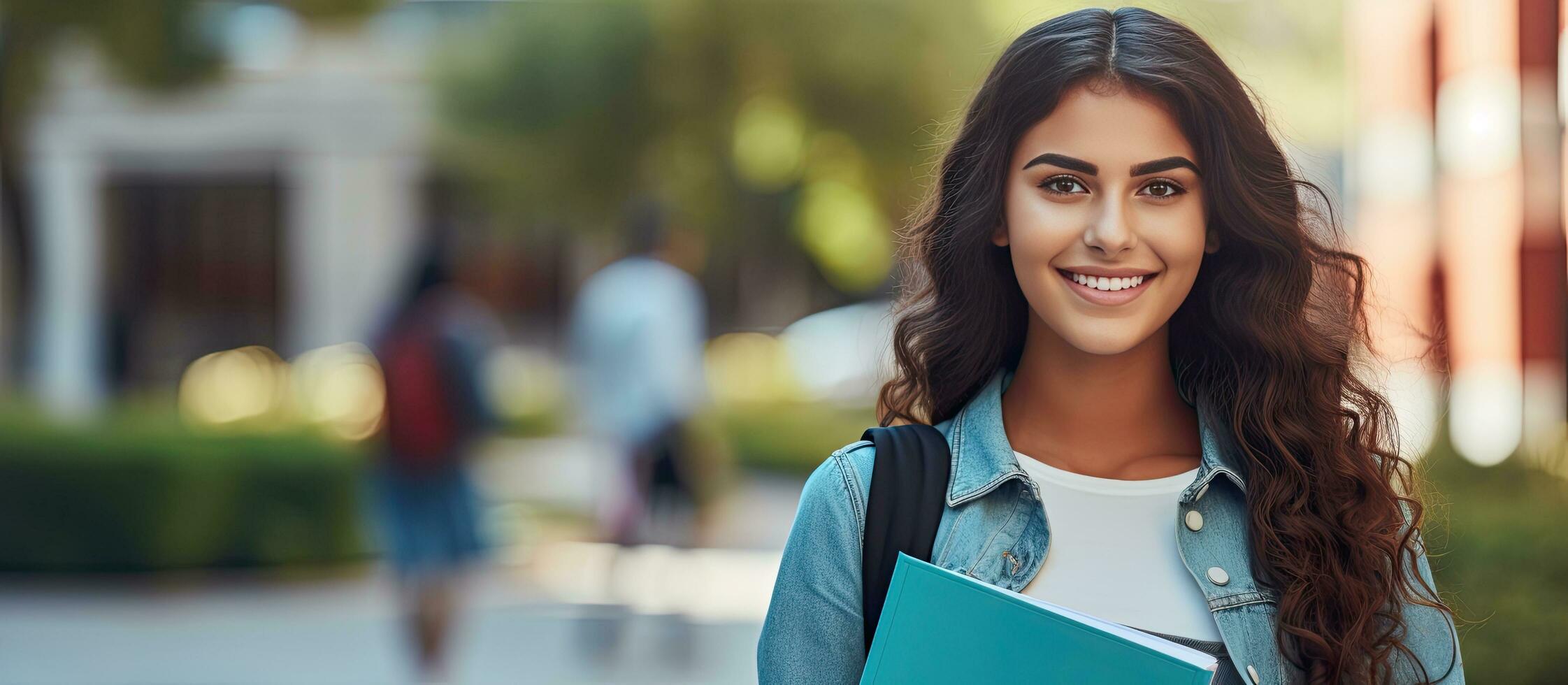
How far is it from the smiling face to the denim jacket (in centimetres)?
21

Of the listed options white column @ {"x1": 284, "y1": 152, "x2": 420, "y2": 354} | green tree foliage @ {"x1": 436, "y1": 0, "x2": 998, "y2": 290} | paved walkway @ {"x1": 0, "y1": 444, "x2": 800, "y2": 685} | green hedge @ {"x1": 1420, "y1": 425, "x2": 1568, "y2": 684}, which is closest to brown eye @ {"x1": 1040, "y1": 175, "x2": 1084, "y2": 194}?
green hedge @ {"x1": 1420, "y1": 425, "x2": 1568, "y2": 684}

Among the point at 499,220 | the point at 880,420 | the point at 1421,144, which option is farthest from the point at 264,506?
the point at 499,220

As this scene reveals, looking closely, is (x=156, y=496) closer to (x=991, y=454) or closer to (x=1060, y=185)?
(x=991, y=454)

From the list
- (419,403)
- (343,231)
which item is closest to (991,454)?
(419,403)

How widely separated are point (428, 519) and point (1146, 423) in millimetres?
4452

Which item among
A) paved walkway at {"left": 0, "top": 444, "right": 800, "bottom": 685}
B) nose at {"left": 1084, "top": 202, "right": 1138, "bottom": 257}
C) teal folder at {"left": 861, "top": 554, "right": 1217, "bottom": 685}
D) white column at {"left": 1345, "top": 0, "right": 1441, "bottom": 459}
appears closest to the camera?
teal folder at {"left": 861, "top": 554, "right": 1217, "bottom": 685}

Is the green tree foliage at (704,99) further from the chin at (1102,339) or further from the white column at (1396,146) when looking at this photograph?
the chin at (1102,339)

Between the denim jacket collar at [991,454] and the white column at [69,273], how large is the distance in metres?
25.0

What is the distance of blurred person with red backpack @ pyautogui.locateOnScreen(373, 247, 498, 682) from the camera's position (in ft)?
19.1

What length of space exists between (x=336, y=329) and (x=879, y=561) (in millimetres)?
24998

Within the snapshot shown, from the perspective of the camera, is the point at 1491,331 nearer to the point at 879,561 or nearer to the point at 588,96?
the point at 588,96

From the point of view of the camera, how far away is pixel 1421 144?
45.0 ft

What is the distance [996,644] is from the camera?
5.08 feet

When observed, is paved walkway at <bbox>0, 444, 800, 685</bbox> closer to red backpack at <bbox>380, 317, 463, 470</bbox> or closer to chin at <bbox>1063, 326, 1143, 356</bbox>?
red backpack at <bbox>380, 317, 463, 470</bbox>
